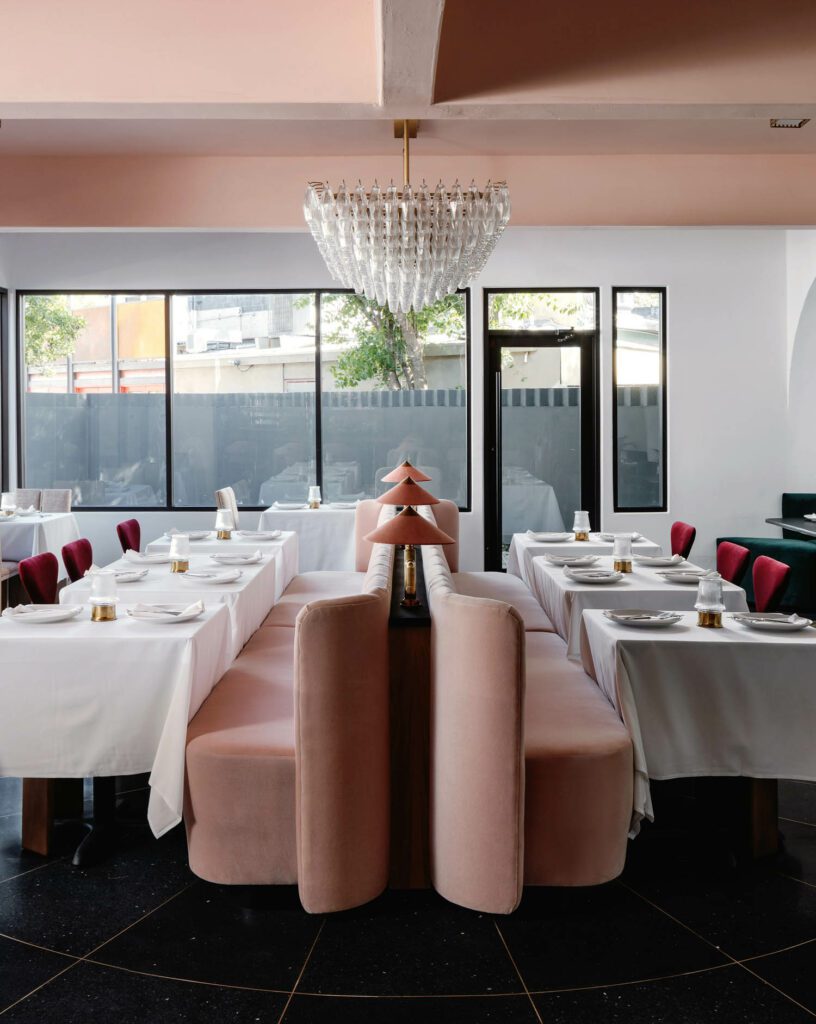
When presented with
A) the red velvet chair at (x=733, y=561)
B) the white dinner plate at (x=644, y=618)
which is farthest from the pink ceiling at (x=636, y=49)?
the red velvet chair at (x=733, y=561)

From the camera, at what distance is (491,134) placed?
5.77 meters

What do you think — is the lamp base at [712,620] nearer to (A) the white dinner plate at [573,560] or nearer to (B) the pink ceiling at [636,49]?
(A) the white dinner plate at [573,560]

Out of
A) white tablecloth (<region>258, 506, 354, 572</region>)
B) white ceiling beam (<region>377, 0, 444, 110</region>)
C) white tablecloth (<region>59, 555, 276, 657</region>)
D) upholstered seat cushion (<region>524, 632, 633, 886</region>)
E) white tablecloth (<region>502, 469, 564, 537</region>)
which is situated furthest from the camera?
white tablecloth (<region>502, 469, 564, 537</region>)

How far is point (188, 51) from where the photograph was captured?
4020mm

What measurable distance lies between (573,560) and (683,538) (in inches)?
57.8

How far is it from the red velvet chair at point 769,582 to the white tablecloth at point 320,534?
341 centimetres

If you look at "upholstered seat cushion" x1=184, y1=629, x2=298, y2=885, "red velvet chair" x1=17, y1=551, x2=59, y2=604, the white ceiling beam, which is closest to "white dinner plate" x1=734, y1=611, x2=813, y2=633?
"upholstered seat cushion" x1=184, y1=629, x2=298, y2=885

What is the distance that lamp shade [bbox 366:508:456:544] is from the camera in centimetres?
308

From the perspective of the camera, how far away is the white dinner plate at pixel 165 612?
11.3 feet

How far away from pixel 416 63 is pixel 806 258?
6086 millimetres

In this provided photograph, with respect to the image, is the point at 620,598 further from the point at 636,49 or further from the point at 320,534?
the point at 320,534

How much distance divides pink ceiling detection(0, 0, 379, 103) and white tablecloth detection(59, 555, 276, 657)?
2.13 metres

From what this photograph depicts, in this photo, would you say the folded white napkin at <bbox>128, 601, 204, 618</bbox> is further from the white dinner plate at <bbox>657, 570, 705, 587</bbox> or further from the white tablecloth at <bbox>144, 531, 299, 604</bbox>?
the white dinner plate at <bbox>657, 570, 705, 587</bbox>

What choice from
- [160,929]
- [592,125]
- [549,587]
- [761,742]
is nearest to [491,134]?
[592,125]
